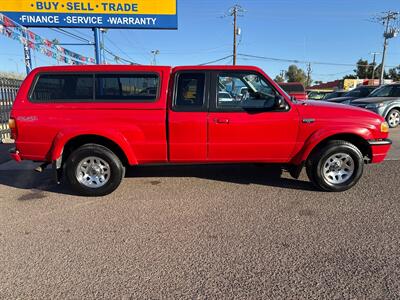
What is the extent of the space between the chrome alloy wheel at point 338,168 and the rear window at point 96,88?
2.84 metres

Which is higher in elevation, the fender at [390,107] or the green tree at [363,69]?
the green tree at [363,69]

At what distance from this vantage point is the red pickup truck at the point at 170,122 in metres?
4.14

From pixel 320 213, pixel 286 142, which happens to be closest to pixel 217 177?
pixel 286 142

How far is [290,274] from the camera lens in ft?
8.14

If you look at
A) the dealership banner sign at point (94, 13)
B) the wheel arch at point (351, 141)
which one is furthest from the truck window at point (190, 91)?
the dealership banner sign at point (94, 13)

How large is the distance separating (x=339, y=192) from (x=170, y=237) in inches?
110

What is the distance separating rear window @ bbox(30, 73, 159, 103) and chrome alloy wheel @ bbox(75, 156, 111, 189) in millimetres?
937

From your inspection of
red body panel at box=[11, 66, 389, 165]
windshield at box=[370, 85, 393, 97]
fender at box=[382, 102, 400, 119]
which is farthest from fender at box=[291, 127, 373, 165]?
windshield at box=[370, 85, 393, 97]

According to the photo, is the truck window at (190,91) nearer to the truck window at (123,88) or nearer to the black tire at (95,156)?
the truck window at (123,88)

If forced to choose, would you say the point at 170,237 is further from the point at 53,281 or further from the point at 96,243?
the point at 53,281

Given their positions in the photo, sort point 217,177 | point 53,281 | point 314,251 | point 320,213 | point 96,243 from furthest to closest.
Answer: point 217,177, point 320,213, point 96,243, point 314,251, point 53,281

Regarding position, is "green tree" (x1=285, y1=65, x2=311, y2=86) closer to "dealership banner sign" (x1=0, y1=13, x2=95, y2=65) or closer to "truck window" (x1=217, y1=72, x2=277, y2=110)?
"dealership banner sign" (x1=0, y1=13, x2=95, y2=65)

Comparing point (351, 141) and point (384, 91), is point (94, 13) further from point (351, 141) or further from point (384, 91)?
point (384, 91)

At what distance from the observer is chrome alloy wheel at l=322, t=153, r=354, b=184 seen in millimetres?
4348
